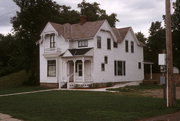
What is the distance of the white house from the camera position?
36.7 metres

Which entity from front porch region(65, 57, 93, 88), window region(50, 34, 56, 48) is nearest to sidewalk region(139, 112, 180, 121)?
front porch region(65, 57, 93, 88)

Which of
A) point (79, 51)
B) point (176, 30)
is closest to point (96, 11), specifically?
point (176, 30)

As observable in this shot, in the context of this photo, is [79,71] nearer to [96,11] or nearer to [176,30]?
[176,30]

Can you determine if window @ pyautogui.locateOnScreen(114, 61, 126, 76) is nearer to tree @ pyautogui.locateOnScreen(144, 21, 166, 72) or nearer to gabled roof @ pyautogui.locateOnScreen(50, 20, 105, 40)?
gabled roof @ pyautogui.locateOnScreen(50, 20, 105, 40)

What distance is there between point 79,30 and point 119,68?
7.27 m

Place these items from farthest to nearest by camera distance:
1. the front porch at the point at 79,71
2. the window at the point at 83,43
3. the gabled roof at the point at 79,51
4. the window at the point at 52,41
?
the window at the point at 52,41 < the window at the point at 83,43 < the front porch at the point at 79,71 < the gabled roof at the point at 79,51

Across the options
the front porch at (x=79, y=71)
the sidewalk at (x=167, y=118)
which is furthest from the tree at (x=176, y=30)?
the sidewalk at (x=167, y=118)

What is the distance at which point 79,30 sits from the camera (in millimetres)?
39156

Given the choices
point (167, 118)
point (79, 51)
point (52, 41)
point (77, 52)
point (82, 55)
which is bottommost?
point (167, 118)

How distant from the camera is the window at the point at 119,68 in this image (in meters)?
40.6

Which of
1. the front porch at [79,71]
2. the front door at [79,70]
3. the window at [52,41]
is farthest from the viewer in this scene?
the window at [52,41]

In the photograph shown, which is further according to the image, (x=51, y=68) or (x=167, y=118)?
(x=51, y=68)

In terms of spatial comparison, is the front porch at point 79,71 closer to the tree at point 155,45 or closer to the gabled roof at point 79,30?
the gabled roof at point 79,30

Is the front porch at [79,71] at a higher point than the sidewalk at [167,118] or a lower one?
higher
